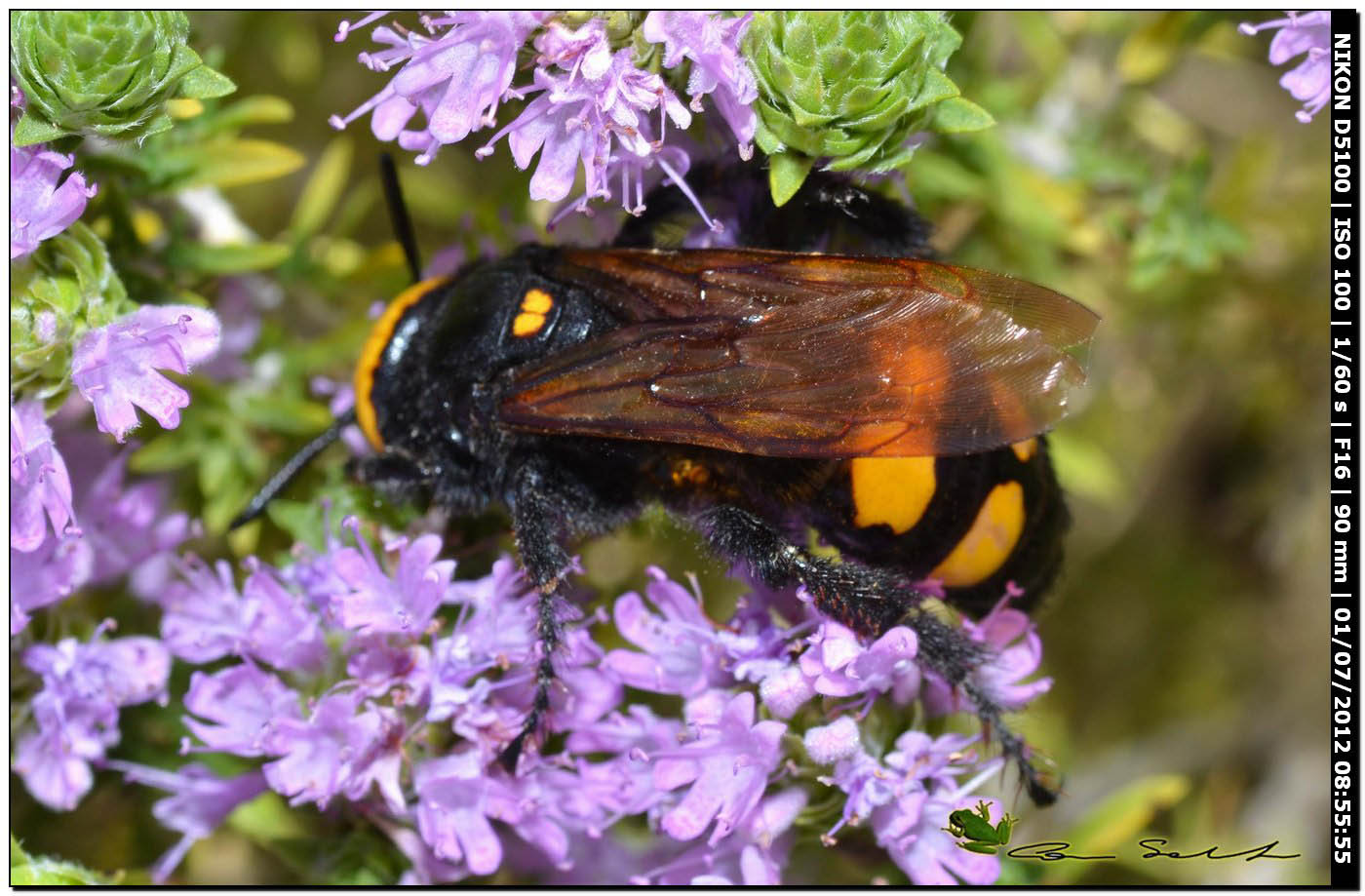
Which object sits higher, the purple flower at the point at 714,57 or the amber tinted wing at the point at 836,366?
the purple flower at the point at 714,57

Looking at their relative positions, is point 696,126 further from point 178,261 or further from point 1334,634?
point 1334,634

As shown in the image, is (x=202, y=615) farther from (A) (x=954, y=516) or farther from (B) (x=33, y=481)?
(A) (x=954, y=516)

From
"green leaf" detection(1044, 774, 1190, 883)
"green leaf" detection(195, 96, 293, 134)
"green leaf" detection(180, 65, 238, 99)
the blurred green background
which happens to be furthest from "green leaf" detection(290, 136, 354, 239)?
"green leaf" detection(1044, 774, 1190, 883)

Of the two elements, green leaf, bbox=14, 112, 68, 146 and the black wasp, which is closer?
the black wasp

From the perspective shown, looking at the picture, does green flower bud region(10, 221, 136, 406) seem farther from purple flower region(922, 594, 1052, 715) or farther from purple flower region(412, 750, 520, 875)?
purple flower region(922, 594, 1052, 715)

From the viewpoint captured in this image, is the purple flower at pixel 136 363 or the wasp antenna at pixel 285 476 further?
the wasp antenna at pixel 285 476
